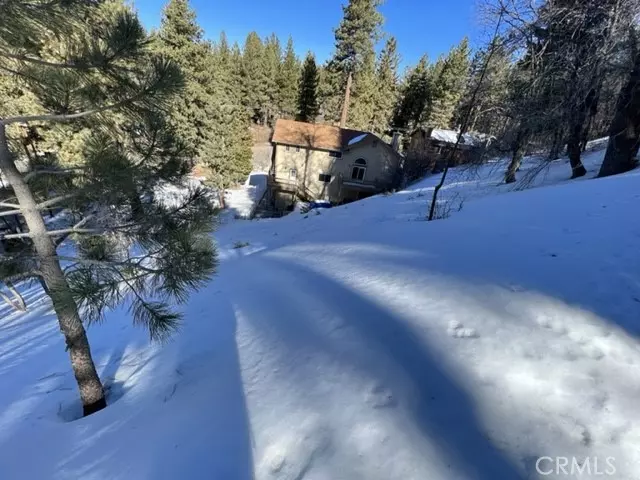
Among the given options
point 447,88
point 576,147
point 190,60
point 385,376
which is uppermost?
point 447,88

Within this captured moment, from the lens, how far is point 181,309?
5.23 meters

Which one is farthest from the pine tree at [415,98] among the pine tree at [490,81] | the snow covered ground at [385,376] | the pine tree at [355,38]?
the snow covered ground at [385,376]

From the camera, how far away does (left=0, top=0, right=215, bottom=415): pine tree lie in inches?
102

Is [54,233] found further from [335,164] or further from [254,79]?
[254,79]

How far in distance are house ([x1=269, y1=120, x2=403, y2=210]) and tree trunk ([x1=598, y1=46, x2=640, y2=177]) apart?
13976 mm

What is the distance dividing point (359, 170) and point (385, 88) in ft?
50.6

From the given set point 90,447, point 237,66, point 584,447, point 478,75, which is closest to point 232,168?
point 478,75

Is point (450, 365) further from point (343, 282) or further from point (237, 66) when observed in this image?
point (237, 66)

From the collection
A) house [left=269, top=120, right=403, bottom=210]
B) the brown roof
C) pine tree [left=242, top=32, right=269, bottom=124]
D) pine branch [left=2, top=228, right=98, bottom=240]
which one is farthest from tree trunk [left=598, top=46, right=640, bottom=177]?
pine tree [left=242, top=32, right=269, bottom=124]

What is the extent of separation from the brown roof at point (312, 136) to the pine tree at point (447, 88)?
525 inches

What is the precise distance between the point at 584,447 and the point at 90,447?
375cm

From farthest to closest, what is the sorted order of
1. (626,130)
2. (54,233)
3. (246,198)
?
(246,198)
(626,130)
(54,233)

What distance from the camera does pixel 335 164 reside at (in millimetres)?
22016

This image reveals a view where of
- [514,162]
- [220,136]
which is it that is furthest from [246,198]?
[514,162]
